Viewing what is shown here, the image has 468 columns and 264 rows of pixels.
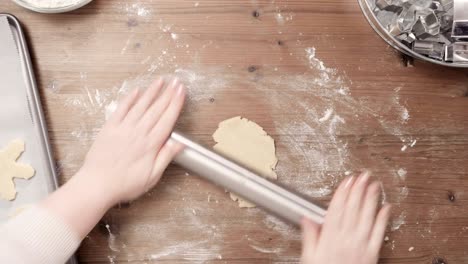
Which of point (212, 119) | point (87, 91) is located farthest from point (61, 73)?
point (212, 119)

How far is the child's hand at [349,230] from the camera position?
0.85 meters

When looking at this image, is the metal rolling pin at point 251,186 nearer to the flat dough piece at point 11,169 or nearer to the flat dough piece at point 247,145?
the flat dough piece at point 247,145

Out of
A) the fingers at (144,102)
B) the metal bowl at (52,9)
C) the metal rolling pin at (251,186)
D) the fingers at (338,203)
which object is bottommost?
the fingers at (338,203)

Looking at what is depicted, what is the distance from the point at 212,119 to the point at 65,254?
332 mm

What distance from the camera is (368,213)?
870 millimetres

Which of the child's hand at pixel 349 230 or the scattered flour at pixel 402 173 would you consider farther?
the scattered flour at pixel 402 173

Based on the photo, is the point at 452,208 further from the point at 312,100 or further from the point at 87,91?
the point at 87,91

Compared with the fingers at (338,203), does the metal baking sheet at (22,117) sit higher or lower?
higher

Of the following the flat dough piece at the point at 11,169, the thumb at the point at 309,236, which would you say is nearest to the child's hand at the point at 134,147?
the flat dough piece at the point at 11,169

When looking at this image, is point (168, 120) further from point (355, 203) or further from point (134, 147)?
point (355, 203)

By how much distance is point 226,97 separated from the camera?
3.12ft

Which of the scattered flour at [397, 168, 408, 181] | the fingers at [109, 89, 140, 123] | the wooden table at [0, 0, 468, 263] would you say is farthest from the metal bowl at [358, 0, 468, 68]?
the fingers at [109, 89, 140, 123]

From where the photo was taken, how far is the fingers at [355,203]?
87 centimetres

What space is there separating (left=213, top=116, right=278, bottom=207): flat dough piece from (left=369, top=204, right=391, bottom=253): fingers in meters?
0.19
